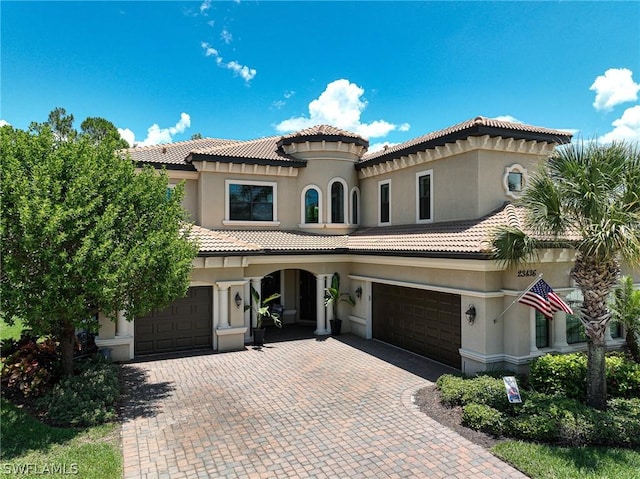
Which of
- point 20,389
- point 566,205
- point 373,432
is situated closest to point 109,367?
point 20,389

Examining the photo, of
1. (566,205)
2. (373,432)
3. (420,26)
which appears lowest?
(373,432)

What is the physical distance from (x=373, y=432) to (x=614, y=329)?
10.8 metres

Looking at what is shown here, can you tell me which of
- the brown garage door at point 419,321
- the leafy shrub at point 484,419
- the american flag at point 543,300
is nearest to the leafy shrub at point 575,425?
the leafy shrub at point 484,419

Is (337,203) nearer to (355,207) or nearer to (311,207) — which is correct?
(355,207)

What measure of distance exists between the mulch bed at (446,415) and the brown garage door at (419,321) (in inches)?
90.3

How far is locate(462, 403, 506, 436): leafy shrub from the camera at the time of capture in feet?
26.9

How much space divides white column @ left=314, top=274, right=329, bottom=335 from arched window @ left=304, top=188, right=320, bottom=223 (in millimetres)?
3316

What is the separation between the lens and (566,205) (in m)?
8.94

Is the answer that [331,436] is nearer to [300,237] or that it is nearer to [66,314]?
[66,314]

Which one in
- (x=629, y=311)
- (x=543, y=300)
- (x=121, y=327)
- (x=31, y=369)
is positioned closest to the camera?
(x=543, y=300)

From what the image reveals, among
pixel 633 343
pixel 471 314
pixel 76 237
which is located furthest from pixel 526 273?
pixel 76 237

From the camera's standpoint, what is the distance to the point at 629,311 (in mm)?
11273

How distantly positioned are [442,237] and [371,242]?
3967 mm

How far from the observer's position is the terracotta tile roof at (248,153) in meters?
17.2
